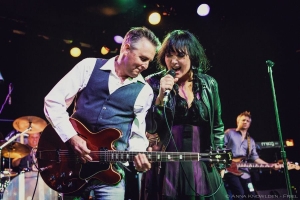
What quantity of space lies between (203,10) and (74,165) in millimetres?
5829

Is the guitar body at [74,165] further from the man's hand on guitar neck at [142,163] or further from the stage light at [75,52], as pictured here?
the stage light at [75,52]

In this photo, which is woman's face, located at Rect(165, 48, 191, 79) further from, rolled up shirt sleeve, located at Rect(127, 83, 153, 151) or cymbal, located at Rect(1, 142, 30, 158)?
cymbal, located at Rect(1, 142, 30, 158)

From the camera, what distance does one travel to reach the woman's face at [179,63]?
2805mm

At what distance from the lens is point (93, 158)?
8.68 feet

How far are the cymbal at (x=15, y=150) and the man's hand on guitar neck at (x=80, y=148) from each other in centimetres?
438

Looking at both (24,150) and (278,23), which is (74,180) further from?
(278,23)

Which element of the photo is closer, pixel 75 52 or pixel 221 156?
pixel 221 156

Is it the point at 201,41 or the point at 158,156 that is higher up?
the point at 201,41

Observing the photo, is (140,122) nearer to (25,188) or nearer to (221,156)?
(221,156)

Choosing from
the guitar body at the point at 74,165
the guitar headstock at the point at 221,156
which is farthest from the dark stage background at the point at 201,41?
the guitar headstock at the point at 221,156

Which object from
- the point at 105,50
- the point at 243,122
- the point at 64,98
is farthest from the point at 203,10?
the point at 64,98

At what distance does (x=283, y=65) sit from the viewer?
27.3 feet

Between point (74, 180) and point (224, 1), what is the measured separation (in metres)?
6.21

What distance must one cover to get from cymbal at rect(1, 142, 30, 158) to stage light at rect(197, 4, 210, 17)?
466 cm
